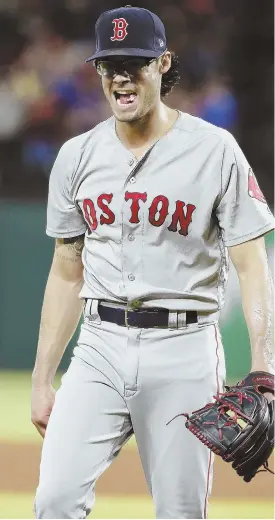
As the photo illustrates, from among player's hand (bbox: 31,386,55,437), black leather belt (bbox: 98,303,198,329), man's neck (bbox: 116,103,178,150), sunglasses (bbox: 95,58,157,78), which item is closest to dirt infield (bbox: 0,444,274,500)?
player's hand (bbox: 31,386,55,437)

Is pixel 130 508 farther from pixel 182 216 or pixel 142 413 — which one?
pixel 182 216

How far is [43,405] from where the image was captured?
3521 millimetres

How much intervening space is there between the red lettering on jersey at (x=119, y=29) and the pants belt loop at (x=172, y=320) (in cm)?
89

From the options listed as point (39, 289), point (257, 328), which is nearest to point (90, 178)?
point (257, 328)

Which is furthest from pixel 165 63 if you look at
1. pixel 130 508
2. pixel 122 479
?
pixel 122 479

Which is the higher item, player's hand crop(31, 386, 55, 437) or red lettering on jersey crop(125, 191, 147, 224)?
red lettering on jersey crop(125, 191, 147, 224)

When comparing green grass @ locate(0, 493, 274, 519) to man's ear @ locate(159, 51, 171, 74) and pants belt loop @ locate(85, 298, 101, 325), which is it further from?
man's ear @ locate(159, 51, 171, 74)

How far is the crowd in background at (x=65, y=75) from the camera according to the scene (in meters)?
9.11

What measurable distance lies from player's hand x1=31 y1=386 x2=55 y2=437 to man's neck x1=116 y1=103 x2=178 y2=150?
0.89 meters

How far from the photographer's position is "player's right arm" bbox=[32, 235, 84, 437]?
3.54 m

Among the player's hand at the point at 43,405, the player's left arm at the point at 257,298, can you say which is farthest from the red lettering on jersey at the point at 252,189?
the player's hand at the point at 43,405

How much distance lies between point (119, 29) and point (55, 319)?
1.01 metres

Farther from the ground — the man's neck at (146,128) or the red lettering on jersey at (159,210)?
the man's neck at (146,128)

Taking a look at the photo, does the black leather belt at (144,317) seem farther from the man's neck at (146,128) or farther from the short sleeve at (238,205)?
the man's neck at (146,128)
